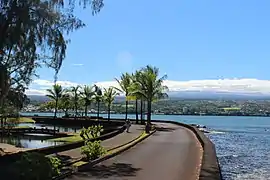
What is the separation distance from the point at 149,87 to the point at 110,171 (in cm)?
3931

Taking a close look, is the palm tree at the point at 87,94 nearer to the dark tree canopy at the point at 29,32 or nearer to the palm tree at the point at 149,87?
the palm tree at the point at 149,87

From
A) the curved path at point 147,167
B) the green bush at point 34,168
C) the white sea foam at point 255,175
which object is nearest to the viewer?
the green bush at point 34,168

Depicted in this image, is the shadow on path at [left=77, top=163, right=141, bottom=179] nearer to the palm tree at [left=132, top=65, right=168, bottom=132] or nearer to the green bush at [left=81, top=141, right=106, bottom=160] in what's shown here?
the green bush at [left=81, top=141, right=106, bottom=160]

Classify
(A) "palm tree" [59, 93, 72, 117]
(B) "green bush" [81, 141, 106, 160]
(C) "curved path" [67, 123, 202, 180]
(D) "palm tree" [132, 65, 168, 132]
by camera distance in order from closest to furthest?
(C) "curved path" [67, 123, 202, 180], (B) "green bush" [81, 141, 106, 160], (D) "palm tree" [132, 65, 168, 132], (A) "palm tree" [59, 93, 72, 117]

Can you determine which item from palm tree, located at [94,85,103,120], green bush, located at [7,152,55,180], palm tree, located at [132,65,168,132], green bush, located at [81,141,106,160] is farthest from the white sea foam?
palm tree, located at [94,85,103,120]

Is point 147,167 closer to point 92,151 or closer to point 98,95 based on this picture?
point 92,151

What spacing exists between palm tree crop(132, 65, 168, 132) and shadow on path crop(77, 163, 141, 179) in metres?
37.0

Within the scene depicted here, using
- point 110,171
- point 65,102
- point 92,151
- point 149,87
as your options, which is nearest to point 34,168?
point 110,171

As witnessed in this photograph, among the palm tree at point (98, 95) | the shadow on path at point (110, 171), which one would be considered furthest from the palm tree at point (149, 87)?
the shadow on path at point (110, 171)

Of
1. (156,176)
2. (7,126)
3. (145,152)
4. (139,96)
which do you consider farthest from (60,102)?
(156,176)

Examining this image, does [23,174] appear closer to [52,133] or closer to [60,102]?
[52,133]

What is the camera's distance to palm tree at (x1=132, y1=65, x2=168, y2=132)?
5425 centimetres

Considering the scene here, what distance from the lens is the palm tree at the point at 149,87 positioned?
178 ft

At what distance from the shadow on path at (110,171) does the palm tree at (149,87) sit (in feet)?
122
